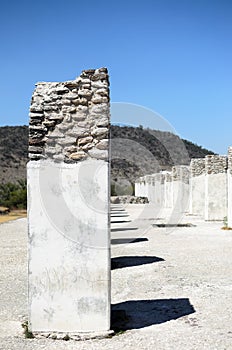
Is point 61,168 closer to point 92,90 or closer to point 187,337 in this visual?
point 92,90

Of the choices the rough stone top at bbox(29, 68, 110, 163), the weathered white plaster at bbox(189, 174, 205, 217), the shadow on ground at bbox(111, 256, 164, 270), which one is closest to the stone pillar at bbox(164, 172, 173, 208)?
the weathered white plaster at bbox(189, 174, 205, 217)

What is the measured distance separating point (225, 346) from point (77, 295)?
5.86 ft

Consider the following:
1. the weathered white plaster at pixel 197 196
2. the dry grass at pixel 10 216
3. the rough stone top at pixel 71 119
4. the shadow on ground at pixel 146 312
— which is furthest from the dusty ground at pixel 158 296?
the dry grass at pixel 10 216

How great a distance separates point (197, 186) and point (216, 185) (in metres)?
4.12

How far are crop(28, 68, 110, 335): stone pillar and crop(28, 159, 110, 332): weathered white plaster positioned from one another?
0.04ft

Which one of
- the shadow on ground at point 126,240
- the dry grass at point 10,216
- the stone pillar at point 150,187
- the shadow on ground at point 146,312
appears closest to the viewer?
the shadow on ground at point 146,312

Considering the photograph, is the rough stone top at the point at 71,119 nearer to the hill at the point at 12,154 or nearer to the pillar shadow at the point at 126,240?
the pillar shadow at the point at 126,240

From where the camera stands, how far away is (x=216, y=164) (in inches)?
870

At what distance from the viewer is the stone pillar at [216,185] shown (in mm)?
21953

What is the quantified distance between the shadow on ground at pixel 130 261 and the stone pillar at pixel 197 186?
14.8 m

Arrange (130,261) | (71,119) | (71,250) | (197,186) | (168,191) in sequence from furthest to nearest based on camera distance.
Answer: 1. (168,191)
2. (197,186)
3. (130,261)
4. (71,119)
5. (71,250)

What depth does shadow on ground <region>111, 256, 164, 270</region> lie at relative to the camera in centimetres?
1048

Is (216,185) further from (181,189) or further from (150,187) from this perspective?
(150,187)

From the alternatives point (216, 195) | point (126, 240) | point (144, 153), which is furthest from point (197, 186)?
point (144, 153)
